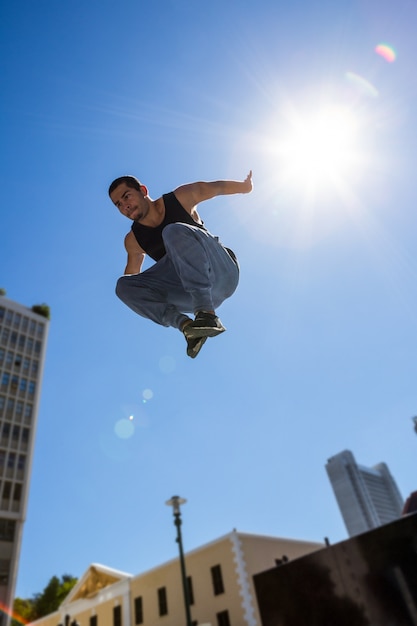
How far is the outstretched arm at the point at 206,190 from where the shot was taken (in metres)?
3.95

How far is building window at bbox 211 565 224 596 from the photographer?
1003 inches

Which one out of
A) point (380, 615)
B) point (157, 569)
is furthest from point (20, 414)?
point (380, 615)

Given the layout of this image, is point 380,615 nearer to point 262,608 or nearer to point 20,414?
point 262,608

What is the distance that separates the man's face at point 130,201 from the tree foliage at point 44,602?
2376 inches

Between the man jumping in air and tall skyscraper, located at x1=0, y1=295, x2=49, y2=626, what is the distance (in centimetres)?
4798

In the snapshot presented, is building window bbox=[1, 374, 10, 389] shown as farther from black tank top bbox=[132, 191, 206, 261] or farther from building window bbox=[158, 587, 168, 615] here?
black tank top bbox=[132, 191, 206, 261]

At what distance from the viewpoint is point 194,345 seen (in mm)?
3717

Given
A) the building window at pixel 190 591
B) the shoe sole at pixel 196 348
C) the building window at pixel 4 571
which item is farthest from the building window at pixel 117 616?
the shoe sole at pixel 196 348

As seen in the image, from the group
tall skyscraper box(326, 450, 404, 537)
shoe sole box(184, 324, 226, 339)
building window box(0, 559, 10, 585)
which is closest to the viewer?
shoe sole box(184, 324, 226, 339)

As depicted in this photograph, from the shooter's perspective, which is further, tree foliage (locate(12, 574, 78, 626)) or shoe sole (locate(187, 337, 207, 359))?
tree foliage (locate(12, 574, 78, 626))

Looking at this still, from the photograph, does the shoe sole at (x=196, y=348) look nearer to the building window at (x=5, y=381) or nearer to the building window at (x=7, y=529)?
the building window at (x=7, y=529)

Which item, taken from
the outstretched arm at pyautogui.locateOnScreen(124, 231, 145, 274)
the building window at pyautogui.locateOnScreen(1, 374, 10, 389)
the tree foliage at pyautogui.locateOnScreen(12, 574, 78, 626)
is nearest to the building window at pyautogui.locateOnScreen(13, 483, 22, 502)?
the building window at pyautogui.locateOnScreen(1, 374, 10, 389)

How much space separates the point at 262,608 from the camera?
40.5ft

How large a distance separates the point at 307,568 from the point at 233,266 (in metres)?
10.1
